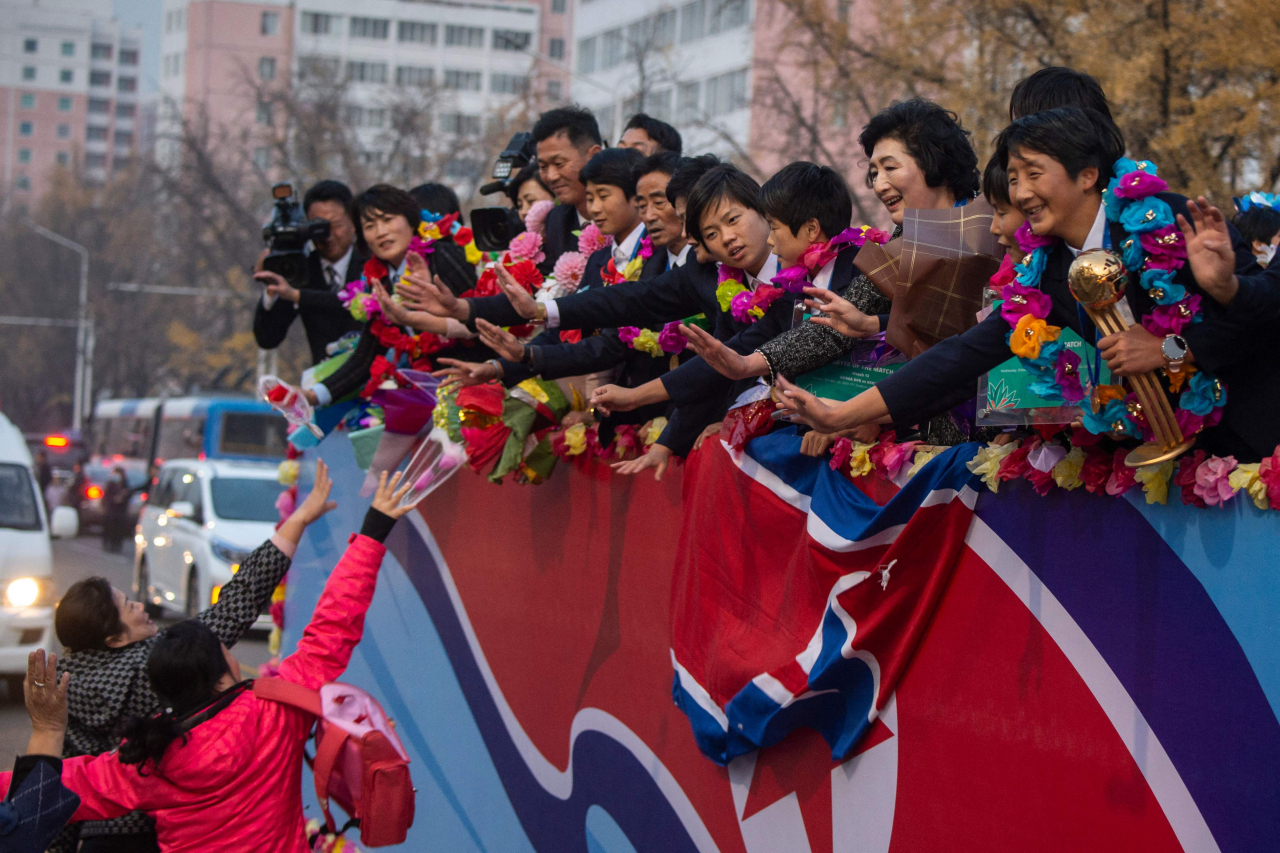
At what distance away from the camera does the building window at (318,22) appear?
7006cm

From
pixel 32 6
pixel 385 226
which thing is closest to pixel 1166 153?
pixel 385 226

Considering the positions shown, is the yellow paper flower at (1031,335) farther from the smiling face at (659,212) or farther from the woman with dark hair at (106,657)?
the woman with dark hair at (106,657)

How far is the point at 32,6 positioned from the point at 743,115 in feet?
272

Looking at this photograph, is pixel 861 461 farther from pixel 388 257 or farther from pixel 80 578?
pixel 80 578

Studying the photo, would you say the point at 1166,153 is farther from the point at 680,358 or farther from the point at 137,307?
the point at 137,307

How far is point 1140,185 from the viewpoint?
8.29ft

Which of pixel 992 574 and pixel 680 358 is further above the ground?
pixel 680 358

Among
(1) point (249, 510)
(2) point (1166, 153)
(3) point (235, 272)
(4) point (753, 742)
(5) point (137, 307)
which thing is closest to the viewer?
(4) point (753, 742)

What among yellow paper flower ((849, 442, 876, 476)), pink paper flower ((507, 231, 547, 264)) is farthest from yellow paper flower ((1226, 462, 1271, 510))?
pink paper flower ((507, 231, 547, 264))

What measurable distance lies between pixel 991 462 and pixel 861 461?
49 centimetres

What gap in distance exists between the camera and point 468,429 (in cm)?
514

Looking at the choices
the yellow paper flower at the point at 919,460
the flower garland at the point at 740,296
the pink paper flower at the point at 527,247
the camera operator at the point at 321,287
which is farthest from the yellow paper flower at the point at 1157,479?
the camera operator at the point at 321,287

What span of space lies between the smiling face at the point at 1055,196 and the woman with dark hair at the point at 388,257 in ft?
11.4

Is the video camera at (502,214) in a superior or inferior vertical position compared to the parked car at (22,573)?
superior
